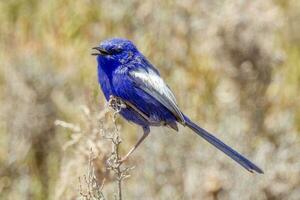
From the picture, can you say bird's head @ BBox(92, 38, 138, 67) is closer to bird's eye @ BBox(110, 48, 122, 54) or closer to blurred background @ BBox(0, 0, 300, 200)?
bird's eye @ BBox(110, 48, 122, 54)

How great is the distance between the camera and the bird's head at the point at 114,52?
574 centimetres

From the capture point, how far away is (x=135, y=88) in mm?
5766

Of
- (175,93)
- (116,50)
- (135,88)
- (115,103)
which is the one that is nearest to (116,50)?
(116,50)

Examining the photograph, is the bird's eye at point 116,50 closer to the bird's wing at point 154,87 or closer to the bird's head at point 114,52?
the bird's head at point 114,52

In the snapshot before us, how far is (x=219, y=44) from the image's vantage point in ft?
25.7

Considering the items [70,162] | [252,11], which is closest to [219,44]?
[252,11]

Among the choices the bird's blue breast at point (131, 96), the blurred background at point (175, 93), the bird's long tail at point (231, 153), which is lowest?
the bird's long tail at point (231, 153)

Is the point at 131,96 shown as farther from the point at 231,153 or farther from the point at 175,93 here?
the point at 175,93

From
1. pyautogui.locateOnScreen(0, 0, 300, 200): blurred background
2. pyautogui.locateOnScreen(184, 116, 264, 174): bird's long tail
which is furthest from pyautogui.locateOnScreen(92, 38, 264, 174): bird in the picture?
pyautogui.locateOnScreen(0, 0, 300, 200): blurred background

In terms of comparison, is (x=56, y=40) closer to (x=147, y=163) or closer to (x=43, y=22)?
(x=43, y=22)

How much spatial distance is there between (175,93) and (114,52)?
245cm

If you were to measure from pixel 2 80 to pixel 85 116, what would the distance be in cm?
194

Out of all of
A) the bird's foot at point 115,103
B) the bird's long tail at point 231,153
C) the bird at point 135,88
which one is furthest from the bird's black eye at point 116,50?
the bird's long tail at point 231,153

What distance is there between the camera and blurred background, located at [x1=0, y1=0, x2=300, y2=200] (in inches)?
288
